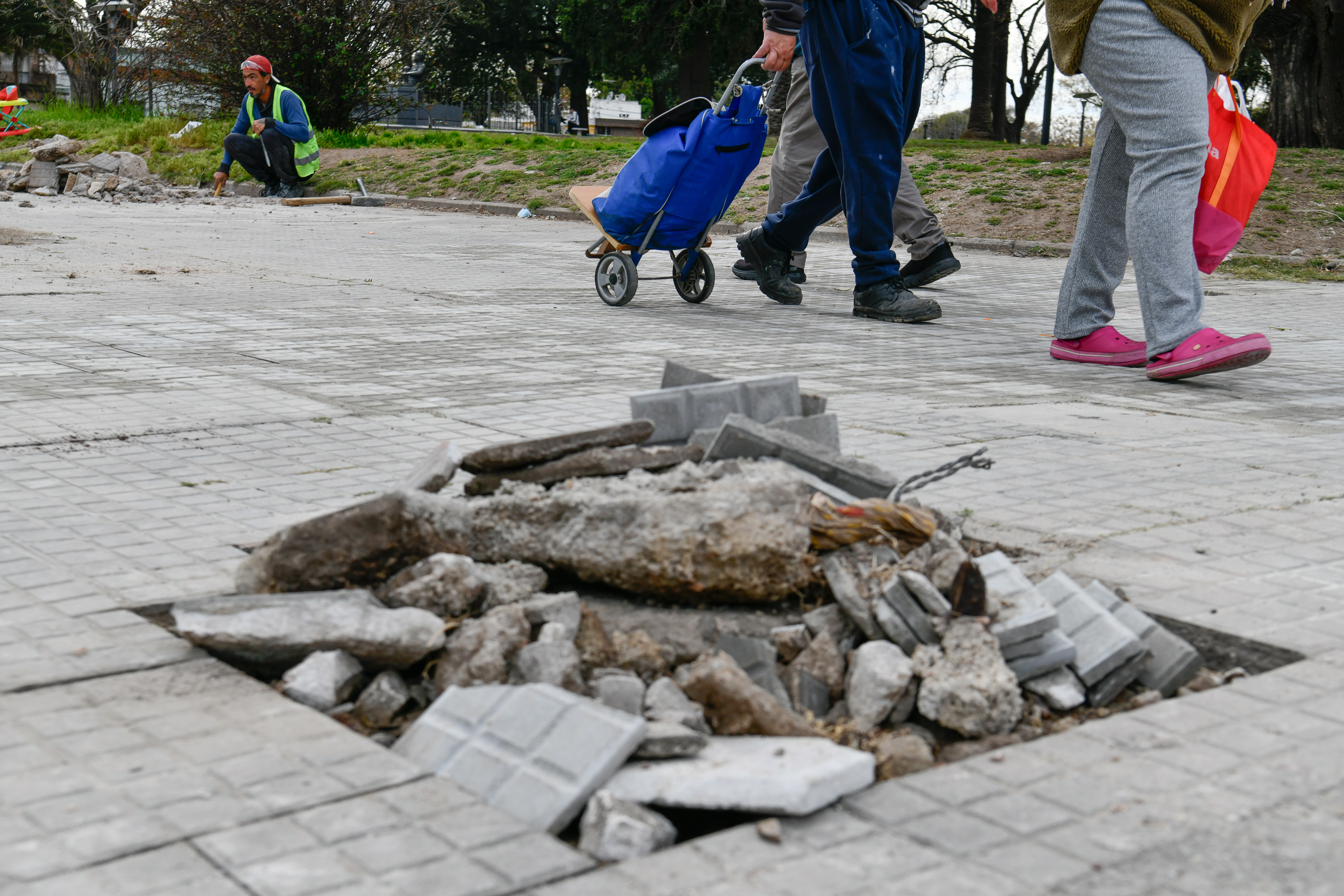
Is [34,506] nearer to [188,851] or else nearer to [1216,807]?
[188,851]

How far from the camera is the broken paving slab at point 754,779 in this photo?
192 cm

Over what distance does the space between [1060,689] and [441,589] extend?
1.09m

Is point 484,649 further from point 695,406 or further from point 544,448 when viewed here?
point 695,406

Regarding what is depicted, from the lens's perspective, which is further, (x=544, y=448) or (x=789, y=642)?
(x=544, y=448)

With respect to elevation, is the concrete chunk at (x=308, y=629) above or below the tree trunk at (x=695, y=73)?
below

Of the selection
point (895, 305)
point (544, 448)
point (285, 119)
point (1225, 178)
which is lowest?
point (895, 305)

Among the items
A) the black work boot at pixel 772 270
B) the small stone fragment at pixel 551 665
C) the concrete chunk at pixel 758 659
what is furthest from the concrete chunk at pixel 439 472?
the black work boot at pixel 772 270

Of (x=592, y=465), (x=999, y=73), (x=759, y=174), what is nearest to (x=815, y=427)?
(x=592, y=465)

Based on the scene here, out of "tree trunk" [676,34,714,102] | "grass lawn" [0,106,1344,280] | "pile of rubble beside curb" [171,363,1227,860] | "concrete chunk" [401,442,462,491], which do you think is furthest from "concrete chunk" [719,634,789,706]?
"tree trunk" [676,34,714,102]

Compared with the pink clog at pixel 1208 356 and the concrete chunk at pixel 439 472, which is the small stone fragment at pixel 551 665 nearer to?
the concrete chunk at pixel 439 472

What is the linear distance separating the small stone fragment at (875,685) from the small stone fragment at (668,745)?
352 millimetres

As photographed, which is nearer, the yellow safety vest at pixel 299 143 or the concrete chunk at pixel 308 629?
the concrete chunk at pixel 308 629

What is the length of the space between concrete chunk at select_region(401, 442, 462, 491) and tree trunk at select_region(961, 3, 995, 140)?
29.0 metres

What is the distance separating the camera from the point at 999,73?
33.3m
